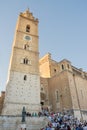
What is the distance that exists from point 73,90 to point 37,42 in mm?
12446

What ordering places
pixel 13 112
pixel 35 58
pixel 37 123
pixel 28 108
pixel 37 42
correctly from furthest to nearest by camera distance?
pixel 37 42 < pixel 35 58 < pixel 28 108 < pixel 13 112 < pixel 37 123

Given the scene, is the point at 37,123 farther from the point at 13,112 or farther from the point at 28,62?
the point at 28,62

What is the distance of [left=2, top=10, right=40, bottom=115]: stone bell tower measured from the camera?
68.9 feet

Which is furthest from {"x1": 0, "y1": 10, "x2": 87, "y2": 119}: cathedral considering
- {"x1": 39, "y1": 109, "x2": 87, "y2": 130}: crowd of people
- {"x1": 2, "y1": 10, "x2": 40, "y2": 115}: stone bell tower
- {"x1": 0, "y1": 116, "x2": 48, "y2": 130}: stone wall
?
{"x1": 39, "y1": 109, "x2": 87, "y2": 130}: crowd of people

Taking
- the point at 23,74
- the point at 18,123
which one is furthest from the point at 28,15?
the point at 18,123

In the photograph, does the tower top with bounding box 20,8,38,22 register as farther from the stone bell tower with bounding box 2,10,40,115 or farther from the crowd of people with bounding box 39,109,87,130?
the crowd of people with bounding box 39,109,87,130

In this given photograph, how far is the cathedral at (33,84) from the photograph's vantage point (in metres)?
21.7

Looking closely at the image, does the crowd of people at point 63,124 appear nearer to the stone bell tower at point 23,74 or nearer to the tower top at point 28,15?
the stone bell tower at point 23,74

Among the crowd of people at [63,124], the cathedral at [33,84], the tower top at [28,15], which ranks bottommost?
the crowd of people at [63,124]

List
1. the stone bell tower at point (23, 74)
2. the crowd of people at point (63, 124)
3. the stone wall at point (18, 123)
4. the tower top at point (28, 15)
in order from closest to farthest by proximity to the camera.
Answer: the crowd of people at point (63, 124)
the stone wall at point (18, 123)
the stone bell tower at point (23, 74)
the tower top at point (28, 15)

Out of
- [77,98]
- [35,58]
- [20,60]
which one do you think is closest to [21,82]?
[20,60]

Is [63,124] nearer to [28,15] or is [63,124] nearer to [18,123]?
[18,123]

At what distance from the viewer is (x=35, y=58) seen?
27.3m

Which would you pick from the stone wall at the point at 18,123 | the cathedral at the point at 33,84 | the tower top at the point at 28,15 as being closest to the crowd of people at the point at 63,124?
the stone wall at the point at 18,123
